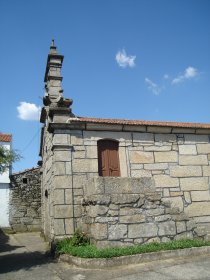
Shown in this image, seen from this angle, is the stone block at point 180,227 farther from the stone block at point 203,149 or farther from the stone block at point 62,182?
the stone block at point 203,149

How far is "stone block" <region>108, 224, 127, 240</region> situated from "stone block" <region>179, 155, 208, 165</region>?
12.9 feet

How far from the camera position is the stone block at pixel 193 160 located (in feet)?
34.2

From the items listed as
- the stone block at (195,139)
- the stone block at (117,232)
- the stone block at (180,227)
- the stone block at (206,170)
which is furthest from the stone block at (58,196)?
the stone block at (206,170)

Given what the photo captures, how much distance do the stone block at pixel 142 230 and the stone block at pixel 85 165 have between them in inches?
104

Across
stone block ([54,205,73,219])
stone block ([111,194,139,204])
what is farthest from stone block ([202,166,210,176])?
stone block ([54,205,73,219])

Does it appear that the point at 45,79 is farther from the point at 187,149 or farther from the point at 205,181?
the point at 205,181

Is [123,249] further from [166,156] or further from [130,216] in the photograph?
[166,156]

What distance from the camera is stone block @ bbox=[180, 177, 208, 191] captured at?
1010 cm

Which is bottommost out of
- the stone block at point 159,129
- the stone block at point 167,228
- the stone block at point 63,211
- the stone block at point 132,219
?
the stone block at point 167,228

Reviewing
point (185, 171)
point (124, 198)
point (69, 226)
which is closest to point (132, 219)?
point (124, 198)

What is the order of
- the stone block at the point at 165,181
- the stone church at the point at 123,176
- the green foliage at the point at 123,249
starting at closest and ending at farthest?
1. the green foliage at the point at 123,249
2. the stone church at the point at 123,176
3. the stone block at the point at 165,181

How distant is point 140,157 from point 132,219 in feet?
9.97

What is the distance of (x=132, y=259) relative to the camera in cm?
673

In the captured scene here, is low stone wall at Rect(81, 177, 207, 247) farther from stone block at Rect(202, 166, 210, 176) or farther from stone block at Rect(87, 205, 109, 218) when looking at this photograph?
stone block at Rect(202, 166, 210, 176)
